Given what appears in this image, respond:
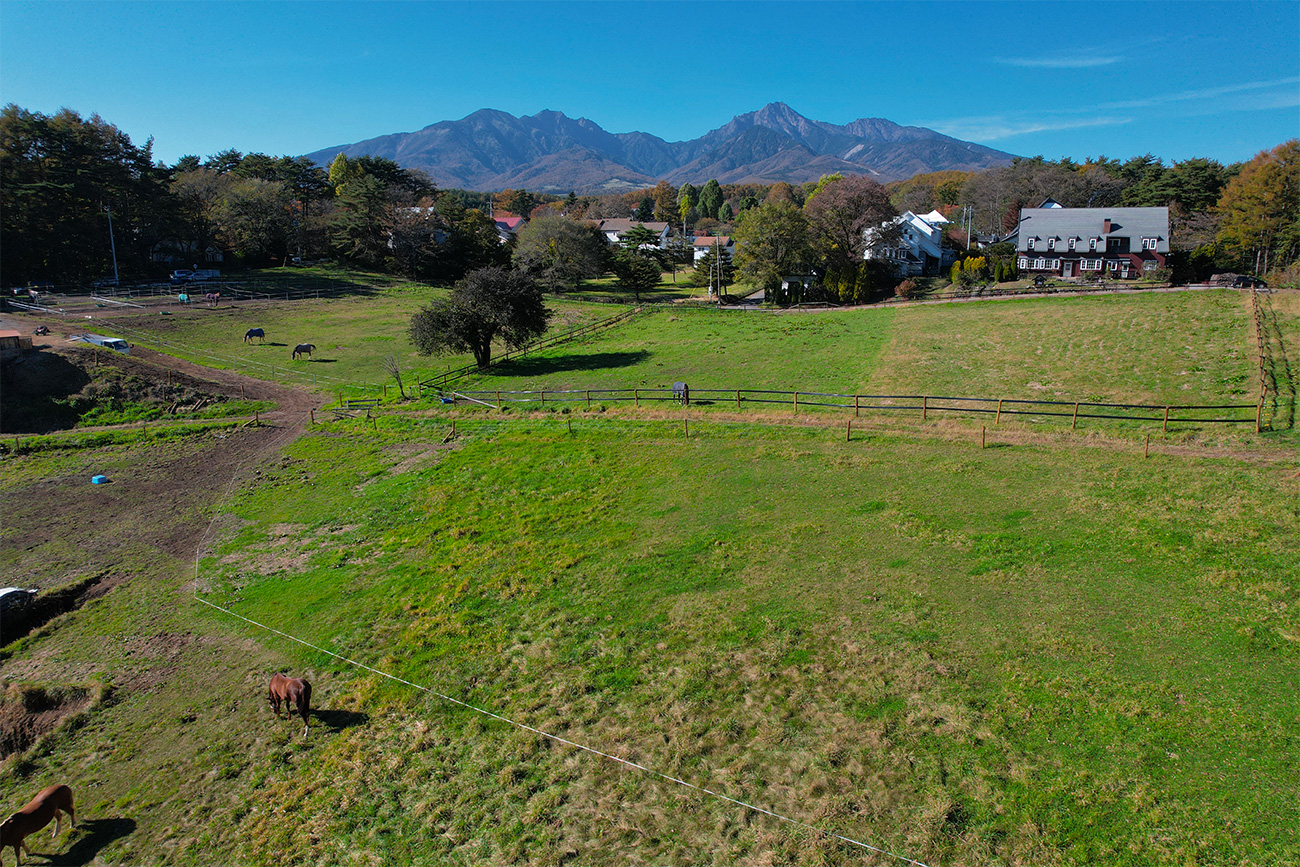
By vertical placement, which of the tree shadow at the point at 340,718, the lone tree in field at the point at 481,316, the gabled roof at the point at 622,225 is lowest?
the tree shadow at the point at 340,718

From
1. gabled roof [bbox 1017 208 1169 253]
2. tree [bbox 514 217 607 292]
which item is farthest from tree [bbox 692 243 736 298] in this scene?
gabled roof [bbox 1017 208 1169 253]

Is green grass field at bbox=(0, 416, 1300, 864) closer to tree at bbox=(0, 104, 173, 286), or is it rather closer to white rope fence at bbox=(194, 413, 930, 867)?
white rope fence at bbox=(194, 413, 930, 867)

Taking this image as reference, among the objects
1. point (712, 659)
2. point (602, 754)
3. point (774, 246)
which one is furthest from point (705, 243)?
point (602, 754)

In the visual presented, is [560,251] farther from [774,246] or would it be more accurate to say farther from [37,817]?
[37,817]

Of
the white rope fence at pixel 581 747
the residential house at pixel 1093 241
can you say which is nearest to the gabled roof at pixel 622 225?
the residential house at pixel 1093 241

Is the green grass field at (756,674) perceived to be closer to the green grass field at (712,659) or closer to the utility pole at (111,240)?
the green grass field at (712,659)

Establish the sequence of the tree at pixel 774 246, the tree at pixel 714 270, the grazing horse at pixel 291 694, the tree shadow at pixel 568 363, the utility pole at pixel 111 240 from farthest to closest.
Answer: the tree at pixel 714 270 < the tree at pixel 774 246 < the utility pole at pixel 111 240 < the tree shadow at pixel 568 363 < the grazing horse at pixel 291 694
